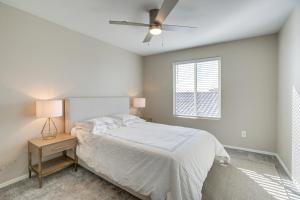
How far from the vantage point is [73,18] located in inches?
98.3

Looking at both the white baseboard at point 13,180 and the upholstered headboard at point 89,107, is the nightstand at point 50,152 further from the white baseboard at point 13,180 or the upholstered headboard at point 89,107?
the upholstered headboard at point 89,107

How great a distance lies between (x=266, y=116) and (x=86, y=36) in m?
4.15

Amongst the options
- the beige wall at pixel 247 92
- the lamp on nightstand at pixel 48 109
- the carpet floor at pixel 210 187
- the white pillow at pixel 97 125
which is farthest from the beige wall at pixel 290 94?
the lamp on nightstand at pixel 48 109

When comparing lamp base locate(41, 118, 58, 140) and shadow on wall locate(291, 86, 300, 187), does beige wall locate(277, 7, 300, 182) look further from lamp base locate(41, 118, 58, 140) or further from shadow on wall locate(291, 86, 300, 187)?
lamp base locate(41, 118, 58, 140)

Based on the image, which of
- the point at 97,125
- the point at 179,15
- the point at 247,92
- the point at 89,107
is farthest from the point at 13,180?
the point at 247,92

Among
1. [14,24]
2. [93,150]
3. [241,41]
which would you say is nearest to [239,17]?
[241,41]

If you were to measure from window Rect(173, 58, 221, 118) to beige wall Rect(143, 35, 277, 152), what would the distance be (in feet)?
0.51

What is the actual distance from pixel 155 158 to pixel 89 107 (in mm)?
1960

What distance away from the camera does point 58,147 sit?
233cm

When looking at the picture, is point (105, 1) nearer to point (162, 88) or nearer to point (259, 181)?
point (162, 88)

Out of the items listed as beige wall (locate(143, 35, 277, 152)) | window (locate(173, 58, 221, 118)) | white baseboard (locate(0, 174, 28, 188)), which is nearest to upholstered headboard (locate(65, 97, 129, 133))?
white baseboard (locate(0, 174, 28, 188))

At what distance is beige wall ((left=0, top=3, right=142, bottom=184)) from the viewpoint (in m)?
2.17

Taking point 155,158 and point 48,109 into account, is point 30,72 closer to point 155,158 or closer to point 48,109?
point 48,109

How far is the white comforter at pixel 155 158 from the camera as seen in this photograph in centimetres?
156
